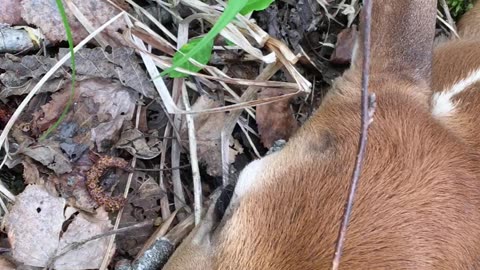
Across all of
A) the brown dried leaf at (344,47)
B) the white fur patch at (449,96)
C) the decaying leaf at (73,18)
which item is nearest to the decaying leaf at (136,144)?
the decaying leaf at (73,18)

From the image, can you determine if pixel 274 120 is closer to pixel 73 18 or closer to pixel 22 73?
pixel 73 18

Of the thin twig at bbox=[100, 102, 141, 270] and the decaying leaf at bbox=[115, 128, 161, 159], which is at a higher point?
the decaying leaf at bbox=[115, 128, 161, 159]

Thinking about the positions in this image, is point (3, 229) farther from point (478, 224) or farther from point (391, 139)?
point (478, 224)

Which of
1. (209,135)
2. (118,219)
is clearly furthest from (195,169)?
(118,219)

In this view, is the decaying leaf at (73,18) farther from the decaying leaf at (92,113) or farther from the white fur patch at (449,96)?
the white fur patch at (449,96)

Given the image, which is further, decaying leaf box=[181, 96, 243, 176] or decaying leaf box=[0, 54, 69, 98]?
decaying leaf box=[181, 96, 243, 176]

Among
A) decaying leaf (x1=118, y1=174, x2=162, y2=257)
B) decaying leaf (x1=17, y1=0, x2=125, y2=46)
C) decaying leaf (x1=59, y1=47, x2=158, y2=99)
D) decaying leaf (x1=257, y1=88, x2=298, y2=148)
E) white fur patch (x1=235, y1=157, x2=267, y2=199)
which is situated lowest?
decaying leaf (x1=118, y1=174, x2=162, y2=257)

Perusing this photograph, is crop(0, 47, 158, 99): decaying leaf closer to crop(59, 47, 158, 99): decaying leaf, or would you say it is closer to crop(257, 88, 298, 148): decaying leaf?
crop(59, 47, 158, 99): decaying leaf

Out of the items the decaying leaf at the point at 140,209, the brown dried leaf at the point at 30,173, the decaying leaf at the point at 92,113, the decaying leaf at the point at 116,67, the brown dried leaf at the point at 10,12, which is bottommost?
the decaying leaf at the point at 140,209

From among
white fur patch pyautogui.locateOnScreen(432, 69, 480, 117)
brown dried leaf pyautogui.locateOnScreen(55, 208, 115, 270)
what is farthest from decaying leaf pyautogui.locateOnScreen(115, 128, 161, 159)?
Result: white fur patch pyautogui.locateOnScreen(432, 69, 480, 117)
